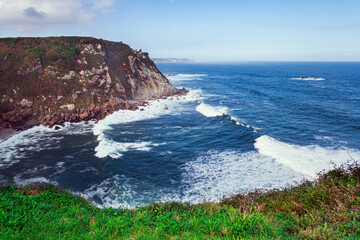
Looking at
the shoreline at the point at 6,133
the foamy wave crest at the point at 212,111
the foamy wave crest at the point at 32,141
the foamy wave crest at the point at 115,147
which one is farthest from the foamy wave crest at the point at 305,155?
the shoreline at the point at 6,133

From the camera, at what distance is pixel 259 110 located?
1720 inches

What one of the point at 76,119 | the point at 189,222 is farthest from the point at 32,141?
the point at 189,222

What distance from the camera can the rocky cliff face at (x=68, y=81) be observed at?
123ft

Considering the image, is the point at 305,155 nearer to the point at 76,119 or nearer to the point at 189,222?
the point at 189,222

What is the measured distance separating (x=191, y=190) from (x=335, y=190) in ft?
34.0

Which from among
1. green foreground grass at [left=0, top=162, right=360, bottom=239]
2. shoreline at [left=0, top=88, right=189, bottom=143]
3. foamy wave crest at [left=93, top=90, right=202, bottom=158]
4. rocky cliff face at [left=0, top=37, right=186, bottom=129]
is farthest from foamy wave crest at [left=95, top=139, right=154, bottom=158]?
green foreground grass at [left=0, top=162, right=360, bottom=239]

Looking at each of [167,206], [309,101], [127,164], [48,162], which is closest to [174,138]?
[127,164]

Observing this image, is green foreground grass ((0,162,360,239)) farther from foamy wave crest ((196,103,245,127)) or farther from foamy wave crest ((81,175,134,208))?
foamy wave crest ((196,103,245,127))

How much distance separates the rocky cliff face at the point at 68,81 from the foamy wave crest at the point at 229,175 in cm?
2560

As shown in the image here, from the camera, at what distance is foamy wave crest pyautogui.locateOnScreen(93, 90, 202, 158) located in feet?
84.4

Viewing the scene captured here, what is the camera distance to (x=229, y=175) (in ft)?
64.8

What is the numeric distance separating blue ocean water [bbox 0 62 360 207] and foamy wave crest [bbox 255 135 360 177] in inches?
3.7

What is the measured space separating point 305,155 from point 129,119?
28.2 meters

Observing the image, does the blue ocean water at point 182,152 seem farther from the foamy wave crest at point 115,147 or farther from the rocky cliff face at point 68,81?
the rocky cliff face at point 68,81
